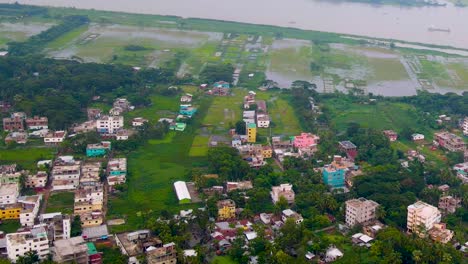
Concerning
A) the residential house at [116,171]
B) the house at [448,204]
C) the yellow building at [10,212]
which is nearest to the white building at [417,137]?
the house at [448,204]

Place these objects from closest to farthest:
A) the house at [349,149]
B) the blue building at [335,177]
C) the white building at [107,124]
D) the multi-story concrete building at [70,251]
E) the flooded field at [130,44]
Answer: the multi-story concrete building at [70,251]
the blue building at [335,177]
the house at [349,149]
the white building at [107,124]
the flooded field at [130,44]

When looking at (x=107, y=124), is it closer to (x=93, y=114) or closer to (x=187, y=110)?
(x=93, y=114)

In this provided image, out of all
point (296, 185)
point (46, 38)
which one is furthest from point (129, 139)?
point (46, 38)

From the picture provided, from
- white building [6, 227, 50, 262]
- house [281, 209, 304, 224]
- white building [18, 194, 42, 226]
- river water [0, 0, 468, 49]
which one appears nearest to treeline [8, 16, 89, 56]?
river water [0, 0, 468, 49]

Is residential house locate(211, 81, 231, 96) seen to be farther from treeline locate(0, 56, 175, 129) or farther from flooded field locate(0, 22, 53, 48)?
flooded field locate(0, 22, 53, 48)

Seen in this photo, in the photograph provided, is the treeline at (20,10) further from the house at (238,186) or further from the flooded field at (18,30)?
the house at (238,186)

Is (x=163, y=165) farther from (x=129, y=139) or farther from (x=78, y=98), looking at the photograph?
(x=78, y=98)

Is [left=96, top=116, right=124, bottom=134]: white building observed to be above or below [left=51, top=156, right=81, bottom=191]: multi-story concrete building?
above
